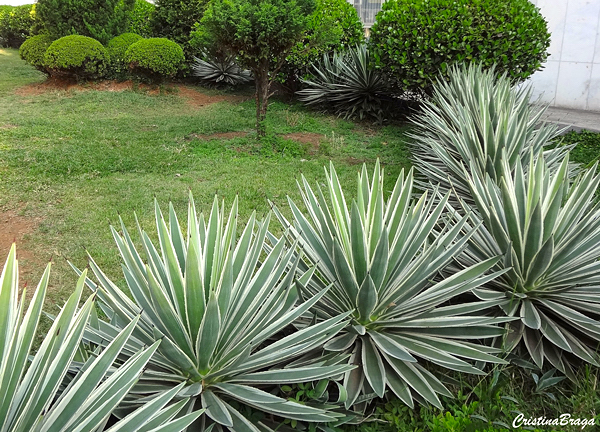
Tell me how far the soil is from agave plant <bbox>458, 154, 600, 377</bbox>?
8.45 metres

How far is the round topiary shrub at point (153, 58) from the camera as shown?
406 inches

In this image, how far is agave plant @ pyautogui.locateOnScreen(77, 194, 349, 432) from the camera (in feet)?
5.80

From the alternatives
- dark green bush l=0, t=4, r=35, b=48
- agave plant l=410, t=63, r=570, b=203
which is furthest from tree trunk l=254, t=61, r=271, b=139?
dark green bush l=0, t=4, r=35, b=48

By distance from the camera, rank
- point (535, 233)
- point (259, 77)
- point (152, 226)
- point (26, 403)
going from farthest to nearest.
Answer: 1. point (259, 77)
2. point (152, 226)
3. point (535, 233)
4. point (26, 403)

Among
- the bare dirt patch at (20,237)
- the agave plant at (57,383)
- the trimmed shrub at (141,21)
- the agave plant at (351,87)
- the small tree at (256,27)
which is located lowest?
the bare dirt patch at (20,237)

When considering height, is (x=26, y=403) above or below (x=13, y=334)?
below

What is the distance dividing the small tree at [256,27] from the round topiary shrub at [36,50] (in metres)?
5.73

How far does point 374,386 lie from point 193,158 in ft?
16.2

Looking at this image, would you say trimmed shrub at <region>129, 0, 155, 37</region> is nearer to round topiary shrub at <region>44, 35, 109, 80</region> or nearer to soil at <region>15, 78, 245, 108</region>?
round topiary shrub at <region>44, 35, 109, 80</region>

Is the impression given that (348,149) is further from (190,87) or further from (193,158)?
(190,87)

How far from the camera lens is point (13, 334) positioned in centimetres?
141

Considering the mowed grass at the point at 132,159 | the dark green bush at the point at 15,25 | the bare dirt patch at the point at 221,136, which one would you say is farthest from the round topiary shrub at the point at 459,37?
the dark green bush at the point at 15,25

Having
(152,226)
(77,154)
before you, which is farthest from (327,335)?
(77,154)

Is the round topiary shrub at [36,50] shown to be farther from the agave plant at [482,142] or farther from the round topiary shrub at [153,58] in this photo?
the agave plant at [482,142]
